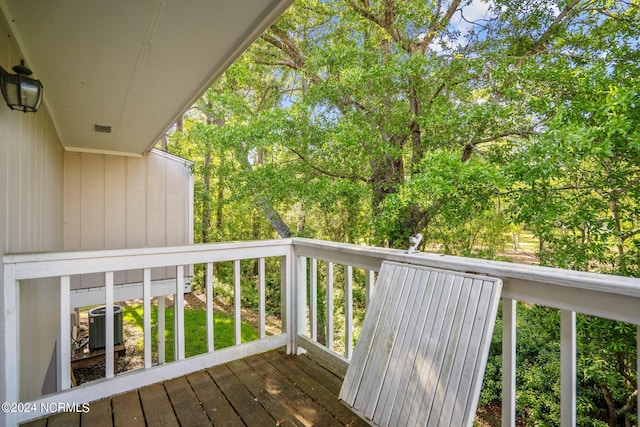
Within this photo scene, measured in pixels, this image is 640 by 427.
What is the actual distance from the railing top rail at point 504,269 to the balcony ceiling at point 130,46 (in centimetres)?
150

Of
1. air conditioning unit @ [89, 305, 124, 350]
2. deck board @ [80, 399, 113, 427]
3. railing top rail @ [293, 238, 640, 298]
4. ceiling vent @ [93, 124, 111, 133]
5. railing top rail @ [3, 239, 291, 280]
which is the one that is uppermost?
ceiling vent @ [93, 124, 111, 133]

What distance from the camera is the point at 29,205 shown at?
2.37 metres

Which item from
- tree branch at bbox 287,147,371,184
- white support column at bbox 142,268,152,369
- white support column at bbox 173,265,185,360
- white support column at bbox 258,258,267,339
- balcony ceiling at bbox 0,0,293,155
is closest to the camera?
balcony ceiling at bbox 0,0,293,155

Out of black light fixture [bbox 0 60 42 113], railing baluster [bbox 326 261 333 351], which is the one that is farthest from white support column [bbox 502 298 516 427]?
black light fixture [bbox 0 60 42 113]

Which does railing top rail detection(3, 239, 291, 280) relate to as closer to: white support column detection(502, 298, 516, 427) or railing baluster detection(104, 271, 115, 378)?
railing baluster detection(104, 271, 115, 378)

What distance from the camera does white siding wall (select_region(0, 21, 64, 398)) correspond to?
1799 millimetres

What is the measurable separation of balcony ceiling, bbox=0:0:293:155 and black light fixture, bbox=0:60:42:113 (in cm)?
29

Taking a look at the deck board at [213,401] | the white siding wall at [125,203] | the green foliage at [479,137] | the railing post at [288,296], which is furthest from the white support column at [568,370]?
the white siding wall at [125,203]

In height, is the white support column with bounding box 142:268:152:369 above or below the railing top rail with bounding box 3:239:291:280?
below

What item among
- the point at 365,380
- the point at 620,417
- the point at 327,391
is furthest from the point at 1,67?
the point at 620,417

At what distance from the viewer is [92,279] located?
4.84m

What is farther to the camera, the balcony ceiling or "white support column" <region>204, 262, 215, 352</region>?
"white support column" <region>204, 262, 215, 352</region>

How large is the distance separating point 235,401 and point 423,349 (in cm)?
134

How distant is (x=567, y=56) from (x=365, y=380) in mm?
5433
